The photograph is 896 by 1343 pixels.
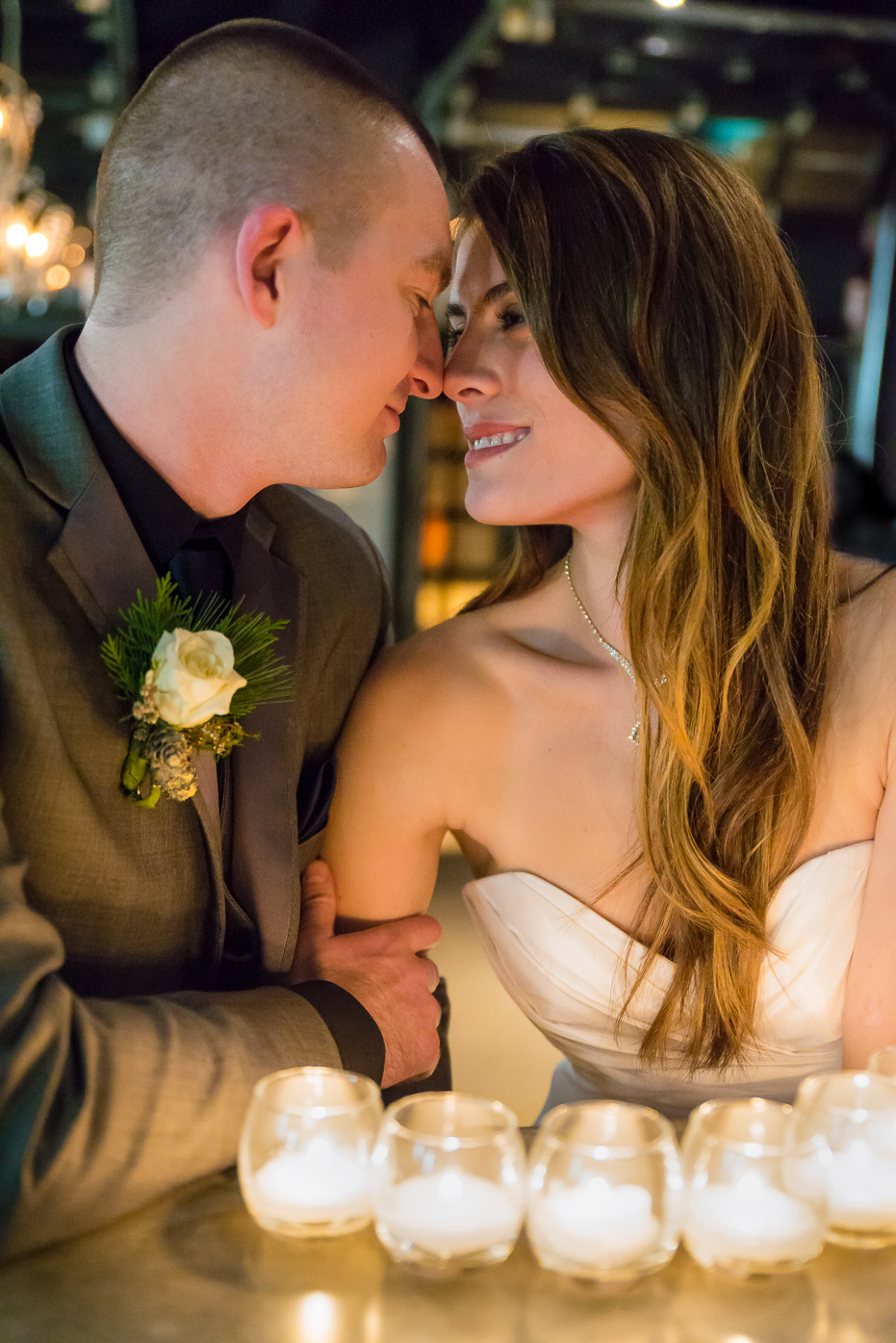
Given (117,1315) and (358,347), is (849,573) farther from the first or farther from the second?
(117,1315)

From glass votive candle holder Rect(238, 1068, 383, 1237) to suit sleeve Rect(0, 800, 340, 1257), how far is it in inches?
6.2

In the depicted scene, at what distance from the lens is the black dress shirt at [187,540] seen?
1.64 meters

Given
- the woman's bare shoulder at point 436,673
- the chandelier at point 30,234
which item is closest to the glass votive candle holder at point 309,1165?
the woman's bare shoulder at point 436,673

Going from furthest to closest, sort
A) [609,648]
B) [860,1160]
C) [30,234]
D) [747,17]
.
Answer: [30,234] < [747,17] < [609,648] < [860,1160]

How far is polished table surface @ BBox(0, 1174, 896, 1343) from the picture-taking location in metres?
1.10

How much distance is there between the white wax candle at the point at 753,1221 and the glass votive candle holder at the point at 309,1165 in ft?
1.05

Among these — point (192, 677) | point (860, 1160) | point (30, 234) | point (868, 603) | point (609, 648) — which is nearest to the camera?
point (860, 1160)

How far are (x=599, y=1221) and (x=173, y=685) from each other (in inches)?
30.8

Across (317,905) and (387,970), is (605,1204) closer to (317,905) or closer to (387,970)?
A: (387,970)

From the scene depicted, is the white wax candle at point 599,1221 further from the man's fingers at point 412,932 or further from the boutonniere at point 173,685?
the man's fingers at point 412,932

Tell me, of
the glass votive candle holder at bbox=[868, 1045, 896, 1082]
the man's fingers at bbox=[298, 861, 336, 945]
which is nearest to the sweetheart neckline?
the man's fingers at bbox=[298, 861, 336, 945]

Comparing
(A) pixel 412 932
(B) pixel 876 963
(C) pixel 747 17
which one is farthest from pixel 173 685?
(C) pixel 747 17

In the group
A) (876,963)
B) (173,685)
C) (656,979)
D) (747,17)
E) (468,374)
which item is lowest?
(656,979)

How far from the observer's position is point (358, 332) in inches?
73.0
